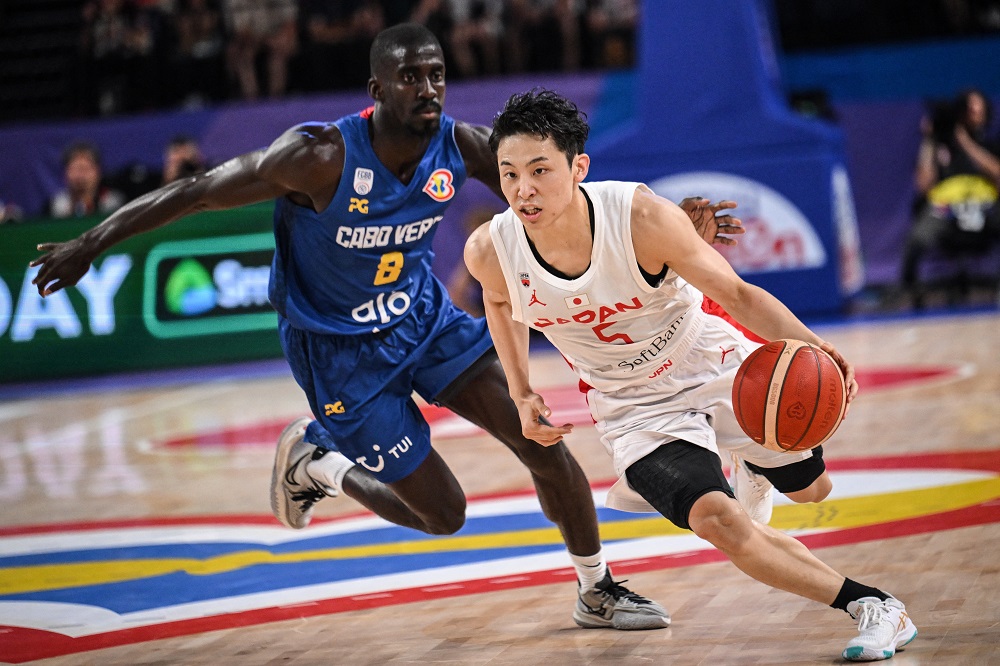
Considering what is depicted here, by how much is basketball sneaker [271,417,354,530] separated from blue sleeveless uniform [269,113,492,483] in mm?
374

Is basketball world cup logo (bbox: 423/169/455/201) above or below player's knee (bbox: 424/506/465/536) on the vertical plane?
above

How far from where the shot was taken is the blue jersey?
4469 millimetres

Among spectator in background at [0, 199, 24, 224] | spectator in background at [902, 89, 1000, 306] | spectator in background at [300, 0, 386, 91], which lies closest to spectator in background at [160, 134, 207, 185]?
spectator in background at [0, 199, 24, 224]

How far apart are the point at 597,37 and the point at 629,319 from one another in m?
10.5

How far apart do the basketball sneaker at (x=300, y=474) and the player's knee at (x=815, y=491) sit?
179 cm

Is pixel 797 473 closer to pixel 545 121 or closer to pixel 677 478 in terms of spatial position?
pixel 677 478

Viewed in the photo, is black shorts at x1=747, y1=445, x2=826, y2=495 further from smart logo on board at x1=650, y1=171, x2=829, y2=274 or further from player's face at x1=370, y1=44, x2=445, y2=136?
smart logo on board at x1=650, y1=171, x2=829, y2=274

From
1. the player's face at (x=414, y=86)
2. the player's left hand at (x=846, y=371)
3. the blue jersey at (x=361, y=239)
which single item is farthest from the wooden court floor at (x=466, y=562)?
the player's face at (x=414, y=86)

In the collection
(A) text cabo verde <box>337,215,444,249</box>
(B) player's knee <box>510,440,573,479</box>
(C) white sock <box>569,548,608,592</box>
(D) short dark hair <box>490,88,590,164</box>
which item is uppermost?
(D) short dark hair <box>490,88,590,164</box>

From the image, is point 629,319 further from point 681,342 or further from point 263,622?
point 263,622

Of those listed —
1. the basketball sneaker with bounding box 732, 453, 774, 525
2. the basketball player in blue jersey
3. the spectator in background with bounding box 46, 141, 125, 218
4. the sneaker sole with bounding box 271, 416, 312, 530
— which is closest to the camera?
the basketball player in blue jersey

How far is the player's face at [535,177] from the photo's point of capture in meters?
3.59

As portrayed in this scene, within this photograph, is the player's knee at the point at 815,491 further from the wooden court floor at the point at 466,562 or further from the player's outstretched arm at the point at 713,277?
the player's outstretched arm at the point at 713,277

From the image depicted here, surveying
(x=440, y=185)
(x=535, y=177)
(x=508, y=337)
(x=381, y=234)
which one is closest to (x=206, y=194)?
(x=381, y=234)
